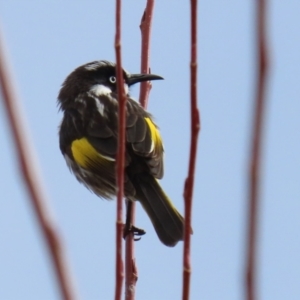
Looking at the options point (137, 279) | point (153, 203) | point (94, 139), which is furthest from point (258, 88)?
point (94, 139)

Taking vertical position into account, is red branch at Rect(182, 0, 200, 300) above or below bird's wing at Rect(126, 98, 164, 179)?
below

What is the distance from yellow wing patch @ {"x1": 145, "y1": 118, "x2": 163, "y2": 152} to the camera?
5126mm

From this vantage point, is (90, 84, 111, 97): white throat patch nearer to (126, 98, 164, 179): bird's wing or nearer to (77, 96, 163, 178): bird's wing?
(77, 96, 163, 178): bird's wing

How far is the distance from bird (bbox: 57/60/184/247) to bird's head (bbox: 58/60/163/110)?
0.20m

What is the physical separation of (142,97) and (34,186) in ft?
13.4

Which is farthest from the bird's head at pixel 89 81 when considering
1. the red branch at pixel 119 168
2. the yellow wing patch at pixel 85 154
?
the red branch at pixel 119 168

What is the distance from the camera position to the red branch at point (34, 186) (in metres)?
1.21

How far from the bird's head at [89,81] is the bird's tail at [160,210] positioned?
61.8 inches

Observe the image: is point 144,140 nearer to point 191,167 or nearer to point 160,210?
point 160,210

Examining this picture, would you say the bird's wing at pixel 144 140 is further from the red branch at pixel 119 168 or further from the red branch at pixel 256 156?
the red branch at pixel 256 156

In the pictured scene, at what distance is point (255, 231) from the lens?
1.21 meters

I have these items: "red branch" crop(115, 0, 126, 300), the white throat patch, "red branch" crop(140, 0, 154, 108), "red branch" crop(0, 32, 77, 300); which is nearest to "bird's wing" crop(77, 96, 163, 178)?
"red branch" crop(140, 0, 154, 108)

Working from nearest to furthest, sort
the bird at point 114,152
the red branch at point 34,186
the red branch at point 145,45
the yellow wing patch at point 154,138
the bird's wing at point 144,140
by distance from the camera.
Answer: the red branch at point 34,186 → the red branch at point 145,45 → the bird at point 114,152 → the bird's wing at point 144,140 → the yellow wing patch at point 154,138

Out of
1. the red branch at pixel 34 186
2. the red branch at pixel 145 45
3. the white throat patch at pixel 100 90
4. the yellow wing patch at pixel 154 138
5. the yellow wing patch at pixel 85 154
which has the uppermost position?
the white throat patch at pixel 100 90
